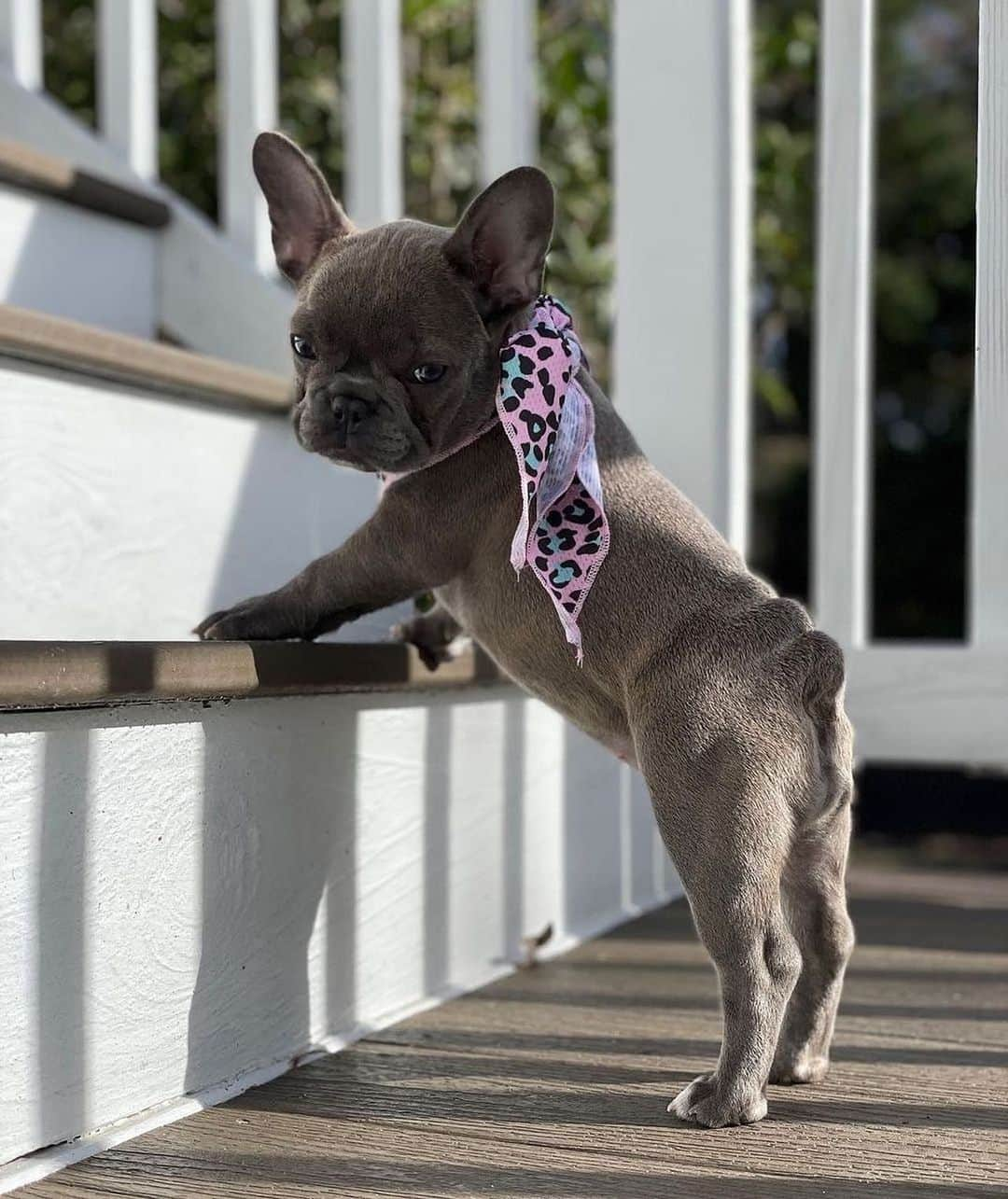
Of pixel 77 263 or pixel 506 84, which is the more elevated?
pixel 506 84

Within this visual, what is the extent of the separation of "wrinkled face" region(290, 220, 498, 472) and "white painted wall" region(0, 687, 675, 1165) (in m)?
0.31

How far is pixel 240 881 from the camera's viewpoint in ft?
5.16

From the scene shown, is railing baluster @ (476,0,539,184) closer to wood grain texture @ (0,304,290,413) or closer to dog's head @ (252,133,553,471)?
wood grain texture @ (0,304,290,413)

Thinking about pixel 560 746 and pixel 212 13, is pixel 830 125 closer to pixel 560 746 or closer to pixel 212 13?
pixel 560 746

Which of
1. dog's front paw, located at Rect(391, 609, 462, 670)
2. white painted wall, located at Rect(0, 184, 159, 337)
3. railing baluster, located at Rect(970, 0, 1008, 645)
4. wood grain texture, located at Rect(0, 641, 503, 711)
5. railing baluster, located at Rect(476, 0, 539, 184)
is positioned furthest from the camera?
railing baluster, located at Rect(476, 0, 539, 184)

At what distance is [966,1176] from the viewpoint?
1.33 m

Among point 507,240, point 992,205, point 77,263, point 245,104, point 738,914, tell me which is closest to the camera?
point 738,914

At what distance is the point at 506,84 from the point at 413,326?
1256 millimetres

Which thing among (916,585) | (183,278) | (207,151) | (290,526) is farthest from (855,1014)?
(916,585)

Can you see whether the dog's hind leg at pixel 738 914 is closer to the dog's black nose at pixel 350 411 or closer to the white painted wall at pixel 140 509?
the dog's black nose at pixel 350 411

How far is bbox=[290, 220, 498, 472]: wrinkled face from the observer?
1500mm

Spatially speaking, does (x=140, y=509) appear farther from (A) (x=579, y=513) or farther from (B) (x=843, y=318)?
(B) (x=843, y=318)

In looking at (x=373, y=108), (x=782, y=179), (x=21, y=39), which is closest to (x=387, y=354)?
(x=373, y=108)

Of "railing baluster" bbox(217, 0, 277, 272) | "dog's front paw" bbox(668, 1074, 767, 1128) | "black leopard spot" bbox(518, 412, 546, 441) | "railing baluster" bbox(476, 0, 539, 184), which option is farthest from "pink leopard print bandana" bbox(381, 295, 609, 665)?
"railing baluster" bbox(217, 0, 277, 272)
